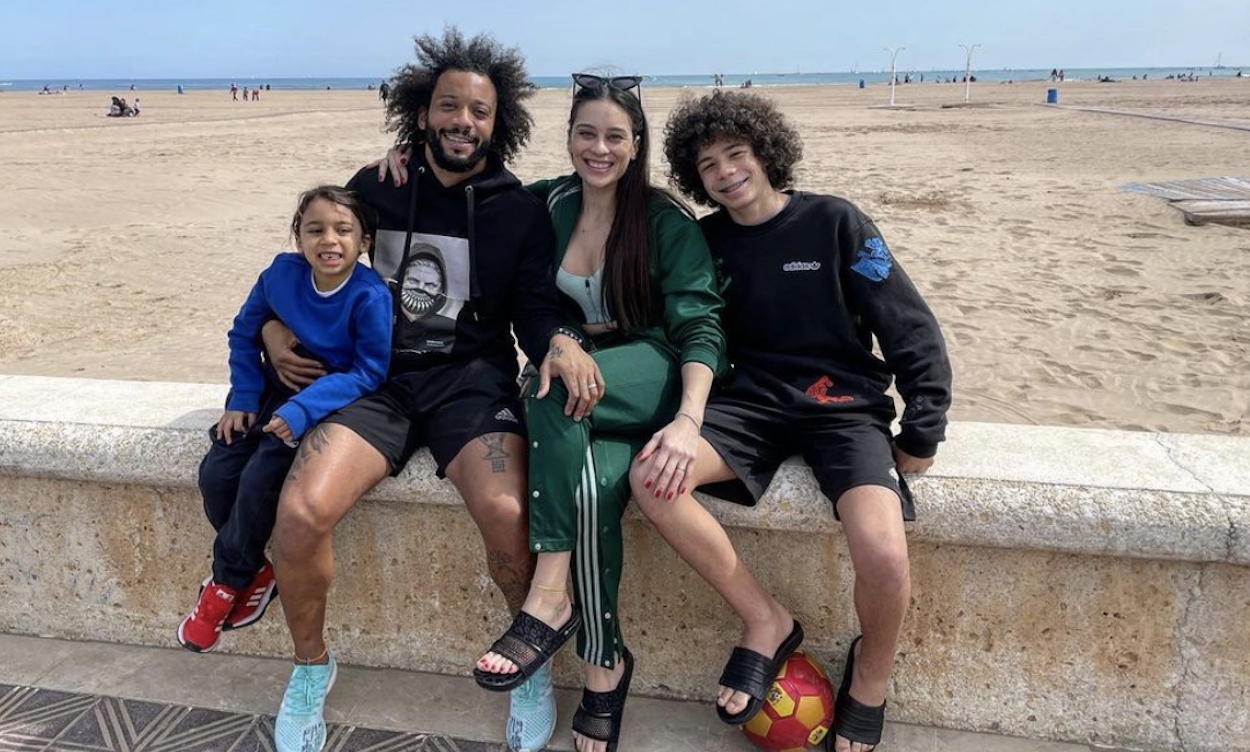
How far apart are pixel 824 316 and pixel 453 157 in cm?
125

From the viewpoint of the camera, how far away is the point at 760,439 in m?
2.66

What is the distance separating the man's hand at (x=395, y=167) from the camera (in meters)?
3.09

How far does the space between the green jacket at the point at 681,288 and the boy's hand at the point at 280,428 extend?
898 mm

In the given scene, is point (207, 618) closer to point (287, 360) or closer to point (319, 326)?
point (287, 360)

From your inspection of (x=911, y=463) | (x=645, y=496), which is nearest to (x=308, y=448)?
(x=645, y=496)

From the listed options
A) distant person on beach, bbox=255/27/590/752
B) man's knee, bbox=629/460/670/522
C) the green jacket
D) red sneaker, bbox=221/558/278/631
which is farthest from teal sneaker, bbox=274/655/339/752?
the green jacket

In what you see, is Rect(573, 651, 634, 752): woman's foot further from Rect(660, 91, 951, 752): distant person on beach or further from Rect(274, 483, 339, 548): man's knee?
Rect(274, 483, 339, 548): man's knee

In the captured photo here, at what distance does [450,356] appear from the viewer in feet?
9.82

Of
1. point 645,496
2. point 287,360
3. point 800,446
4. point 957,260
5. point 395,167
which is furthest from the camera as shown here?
point 957,260

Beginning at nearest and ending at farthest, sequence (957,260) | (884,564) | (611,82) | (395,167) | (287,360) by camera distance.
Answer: (884,564) < (287,360) < (611,82) < (395,167) < (957,260)

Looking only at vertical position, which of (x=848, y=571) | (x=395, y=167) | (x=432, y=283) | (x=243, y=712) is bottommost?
(x=243, y=712)

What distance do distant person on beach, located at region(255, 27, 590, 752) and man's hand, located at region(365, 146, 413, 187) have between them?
3 cm

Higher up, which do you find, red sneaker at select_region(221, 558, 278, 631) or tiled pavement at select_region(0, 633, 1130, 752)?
red sneaker at select_region(221, 558, 278, 631)

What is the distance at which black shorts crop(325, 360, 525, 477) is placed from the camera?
2.67 meters
